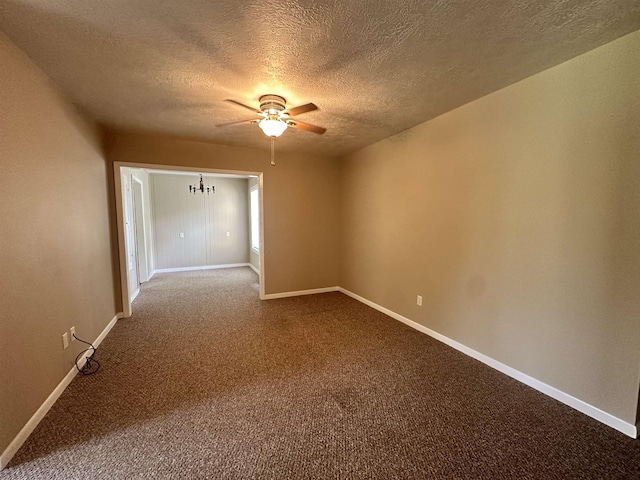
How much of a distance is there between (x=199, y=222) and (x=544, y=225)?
6.83 m

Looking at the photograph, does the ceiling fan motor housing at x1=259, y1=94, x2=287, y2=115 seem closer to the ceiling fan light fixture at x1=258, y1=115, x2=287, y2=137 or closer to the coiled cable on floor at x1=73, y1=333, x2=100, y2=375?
the ceiling fan light fixture at x1=258, y1=115, x2=287, y2=137

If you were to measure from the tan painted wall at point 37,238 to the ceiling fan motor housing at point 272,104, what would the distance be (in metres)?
1.56

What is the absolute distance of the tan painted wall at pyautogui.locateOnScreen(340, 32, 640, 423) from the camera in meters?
1.66

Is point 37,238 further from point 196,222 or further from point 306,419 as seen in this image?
point 196,222

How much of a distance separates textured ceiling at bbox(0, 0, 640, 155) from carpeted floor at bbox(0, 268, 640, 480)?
→ 241 cm

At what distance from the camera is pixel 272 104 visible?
2357 millimetres

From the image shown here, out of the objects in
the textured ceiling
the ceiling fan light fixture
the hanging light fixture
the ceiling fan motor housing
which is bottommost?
the hanging light fixture

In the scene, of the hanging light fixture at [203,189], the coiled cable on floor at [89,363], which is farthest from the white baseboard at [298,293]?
the hanging light fixture at [203,189]

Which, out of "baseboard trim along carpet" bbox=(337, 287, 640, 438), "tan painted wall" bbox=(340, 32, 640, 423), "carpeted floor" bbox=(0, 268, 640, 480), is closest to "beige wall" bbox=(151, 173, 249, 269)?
"carpeted floor" bbox=(0, 268, 640, 480)

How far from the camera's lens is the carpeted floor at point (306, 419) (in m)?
1.44

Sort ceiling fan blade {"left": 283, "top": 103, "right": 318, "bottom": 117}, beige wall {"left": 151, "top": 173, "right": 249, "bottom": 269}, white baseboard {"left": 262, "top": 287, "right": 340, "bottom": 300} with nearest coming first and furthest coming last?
ceiling fan blade {"left": 283, "top": 103, "right": 318, "bottom": 117}
white baseboard {"left": 262, "top": 287, "right": 340, "bottom": 300}
beige wall {"left": 151, "top": 173, "right": 249, "bottom": 269}

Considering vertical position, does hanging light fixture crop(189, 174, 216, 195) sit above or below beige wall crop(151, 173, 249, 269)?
above

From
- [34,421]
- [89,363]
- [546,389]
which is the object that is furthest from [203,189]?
[546,389]

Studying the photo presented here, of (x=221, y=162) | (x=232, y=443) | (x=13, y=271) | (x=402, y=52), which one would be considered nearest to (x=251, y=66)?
(x=402, y=52)
